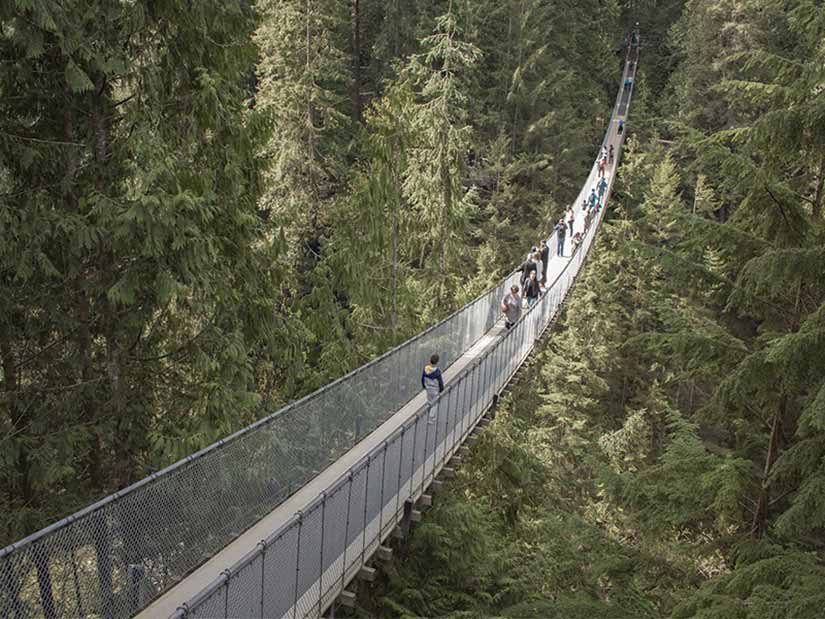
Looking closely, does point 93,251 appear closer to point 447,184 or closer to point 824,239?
point 824,239

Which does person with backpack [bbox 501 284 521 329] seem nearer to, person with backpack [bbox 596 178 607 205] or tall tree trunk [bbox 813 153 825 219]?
tall tree trunk [bbox 813 153 825 219]

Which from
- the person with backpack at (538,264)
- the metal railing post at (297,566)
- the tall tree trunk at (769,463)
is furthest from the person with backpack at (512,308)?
the metal railing post at (297,566)

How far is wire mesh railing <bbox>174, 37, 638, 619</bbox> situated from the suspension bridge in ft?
0.05

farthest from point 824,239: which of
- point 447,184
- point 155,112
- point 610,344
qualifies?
point 610,344

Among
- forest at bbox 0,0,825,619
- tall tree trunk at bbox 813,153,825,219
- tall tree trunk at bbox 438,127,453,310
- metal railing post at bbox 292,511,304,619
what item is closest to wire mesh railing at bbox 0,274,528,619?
forest at bbox 0,0,825,619

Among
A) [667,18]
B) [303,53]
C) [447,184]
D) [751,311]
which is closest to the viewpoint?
[751,311]

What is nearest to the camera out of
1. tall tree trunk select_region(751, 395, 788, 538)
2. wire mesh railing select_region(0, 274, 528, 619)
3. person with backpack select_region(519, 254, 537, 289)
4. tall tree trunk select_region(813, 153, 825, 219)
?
wire mesh railing select_region(0, 274, 528, 619)

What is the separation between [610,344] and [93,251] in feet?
57.0

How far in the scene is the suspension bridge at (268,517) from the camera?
4.98m

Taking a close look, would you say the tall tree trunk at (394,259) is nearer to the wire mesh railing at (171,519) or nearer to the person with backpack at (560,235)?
the person with backpack at (560,235)

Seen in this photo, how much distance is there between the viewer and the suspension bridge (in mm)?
4980

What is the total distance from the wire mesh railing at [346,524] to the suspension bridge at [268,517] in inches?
0.7

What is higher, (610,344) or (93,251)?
(93,251)

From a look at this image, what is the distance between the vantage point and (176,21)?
22.8 ft
